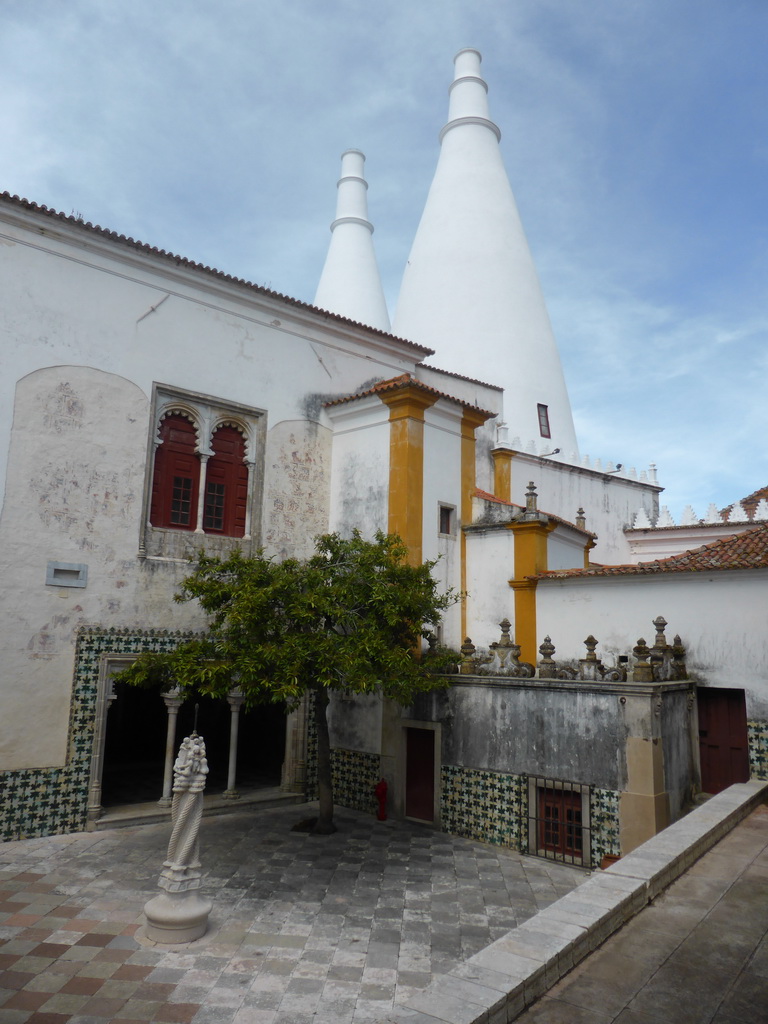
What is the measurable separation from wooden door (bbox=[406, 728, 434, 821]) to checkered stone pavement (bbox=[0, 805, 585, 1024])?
0.55 meters

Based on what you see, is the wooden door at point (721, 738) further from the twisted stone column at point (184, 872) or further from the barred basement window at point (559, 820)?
the twisted stone column at point (184, 872)

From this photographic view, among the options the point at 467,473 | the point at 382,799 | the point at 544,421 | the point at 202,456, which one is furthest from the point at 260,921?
the point at 544,421

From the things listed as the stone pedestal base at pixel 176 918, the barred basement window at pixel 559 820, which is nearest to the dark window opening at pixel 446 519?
the barred basement window at pixel 559 820

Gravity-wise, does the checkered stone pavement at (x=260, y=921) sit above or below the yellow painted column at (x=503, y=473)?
below

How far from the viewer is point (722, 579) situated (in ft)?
37.8

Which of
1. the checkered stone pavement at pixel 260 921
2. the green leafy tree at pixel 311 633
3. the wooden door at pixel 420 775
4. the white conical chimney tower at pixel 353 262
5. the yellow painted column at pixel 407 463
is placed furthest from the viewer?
the white conical chimney tower at pixel 353 262

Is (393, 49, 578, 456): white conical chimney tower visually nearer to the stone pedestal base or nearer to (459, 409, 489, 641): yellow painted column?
(459, 409, 489, 641): yellow painted column

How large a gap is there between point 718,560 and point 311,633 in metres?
6.70

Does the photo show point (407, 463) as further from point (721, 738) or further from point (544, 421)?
point (544, 421)

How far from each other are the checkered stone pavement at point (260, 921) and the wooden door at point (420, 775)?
1.79 ft

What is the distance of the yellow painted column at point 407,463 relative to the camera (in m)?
13.6

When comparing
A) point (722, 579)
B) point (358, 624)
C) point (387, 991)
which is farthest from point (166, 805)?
point (722, 579)

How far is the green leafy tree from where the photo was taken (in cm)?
970

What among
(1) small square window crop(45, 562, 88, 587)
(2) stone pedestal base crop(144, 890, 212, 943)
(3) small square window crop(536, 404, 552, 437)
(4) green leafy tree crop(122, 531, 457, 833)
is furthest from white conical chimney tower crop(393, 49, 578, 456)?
(2) stone pedestal base crop(144, 890, 212, 943)
